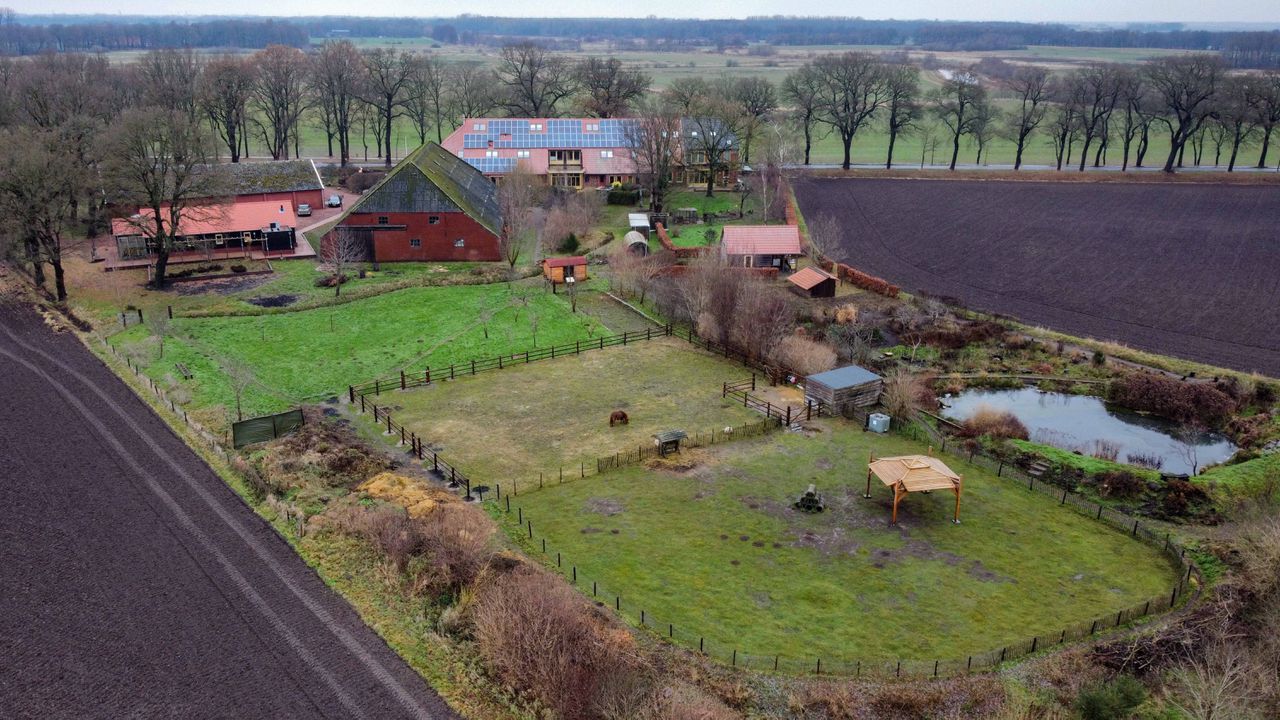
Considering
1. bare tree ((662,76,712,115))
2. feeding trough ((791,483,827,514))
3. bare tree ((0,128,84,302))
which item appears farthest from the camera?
bare tree ((662,76,712,115))

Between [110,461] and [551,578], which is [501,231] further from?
[551,578]

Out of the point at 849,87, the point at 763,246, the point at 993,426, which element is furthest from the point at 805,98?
the point at 993,426

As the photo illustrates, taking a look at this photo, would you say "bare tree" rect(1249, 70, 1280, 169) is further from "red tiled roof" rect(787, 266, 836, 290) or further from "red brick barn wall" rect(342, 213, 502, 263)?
"red brick barn wall" rect(342, 213, 502, 263)

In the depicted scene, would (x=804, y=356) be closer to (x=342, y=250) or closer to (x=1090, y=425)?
(x=1090, y=425)

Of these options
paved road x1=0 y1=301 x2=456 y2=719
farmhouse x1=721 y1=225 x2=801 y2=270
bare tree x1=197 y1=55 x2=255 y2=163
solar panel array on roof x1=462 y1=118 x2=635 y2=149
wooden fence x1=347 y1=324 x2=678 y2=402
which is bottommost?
paved road x1=0 y1=301 x2=456 y2=719

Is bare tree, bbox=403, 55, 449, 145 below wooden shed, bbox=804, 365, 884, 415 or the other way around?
the other way around

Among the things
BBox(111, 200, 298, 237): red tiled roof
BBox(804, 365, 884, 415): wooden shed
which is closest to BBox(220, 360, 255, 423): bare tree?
BBox(111, 200, 298, 237): red tiled roof

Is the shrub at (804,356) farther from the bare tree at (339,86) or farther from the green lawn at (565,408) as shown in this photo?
the bare tree at (339,86)
